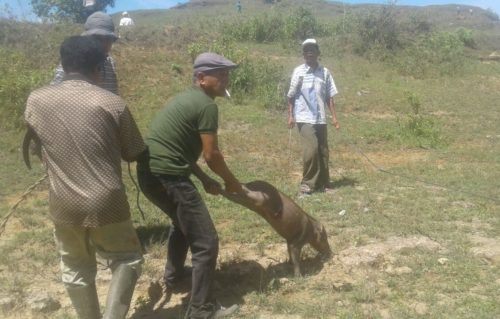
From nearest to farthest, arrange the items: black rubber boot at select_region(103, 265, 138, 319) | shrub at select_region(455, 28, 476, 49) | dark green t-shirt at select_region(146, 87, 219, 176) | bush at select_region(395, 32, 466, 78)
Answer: black rubber boot at select_region(103, 265, 138, 319) < dark green t-shirt at select_region(146, 87, 219, 176) < bush at select_region(395, 32, 466, 78) < shrub at select_region(455, 28, 476, 49)

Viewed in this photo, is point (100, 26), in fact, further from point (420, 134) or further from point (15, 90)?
point (420, 134)

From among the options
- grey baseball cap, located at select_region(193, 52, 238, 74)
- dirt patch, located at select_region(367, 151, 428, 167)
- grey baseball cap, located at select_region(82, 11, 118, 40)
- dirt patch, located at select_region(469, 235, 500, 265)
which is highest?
grey baseball cap, located at select_region(82, 11, 118, 40)

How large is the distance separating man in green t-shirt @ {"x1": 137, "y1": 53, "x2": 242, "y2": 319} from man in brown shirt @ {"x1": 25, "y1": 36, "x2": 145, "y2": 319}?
0.33 m

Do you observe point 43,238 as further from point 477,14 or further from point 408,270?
point 477,14

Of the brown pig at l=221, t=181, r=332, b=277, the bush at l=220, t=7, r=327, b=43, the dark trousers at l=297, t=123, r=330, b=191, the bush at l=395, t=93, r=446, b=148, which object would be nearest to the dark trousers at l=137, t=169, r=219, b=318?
the brown pig at l=221, t=181, r=332, b=277

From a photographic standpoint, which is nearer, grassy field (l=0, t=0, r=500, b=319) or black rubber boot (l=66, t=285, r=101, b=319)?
black rubber boot (l=66, t=285, r=101, b=319)

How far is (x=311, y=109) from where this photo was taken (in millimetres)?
6035

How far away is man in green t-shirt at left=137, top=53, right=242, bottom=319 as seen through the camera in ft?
10.8

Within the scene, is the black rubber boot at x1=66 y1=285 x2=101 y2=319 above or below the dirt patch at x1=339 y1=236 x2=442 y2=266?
above

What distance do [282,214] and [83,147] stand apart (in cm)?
159

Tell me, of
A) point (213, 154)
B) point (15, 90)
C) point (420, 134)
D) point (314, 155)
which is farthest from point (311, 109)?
point (15, 90)

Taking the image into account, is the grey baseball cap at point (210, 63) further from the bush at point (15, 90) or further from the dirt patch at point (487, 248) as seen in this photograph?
the bush at point (15, 90)

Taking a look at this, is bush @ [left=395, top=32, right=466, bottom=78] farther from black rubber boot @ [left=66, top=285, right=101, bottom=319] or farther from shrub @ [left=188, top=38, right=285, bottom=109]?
black rubber boot @ [left=66, top=285, right=101, bottom=319]

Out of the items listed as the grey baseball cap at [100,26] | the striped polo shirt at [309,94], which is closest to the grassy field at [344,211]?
the striped polo shirt at [309,94]
